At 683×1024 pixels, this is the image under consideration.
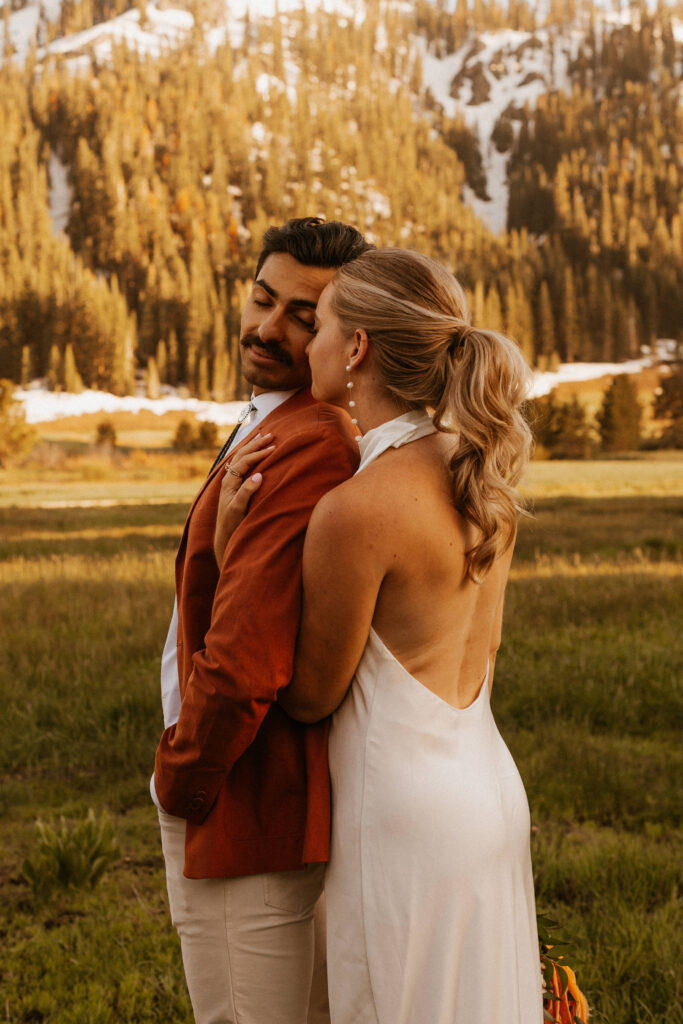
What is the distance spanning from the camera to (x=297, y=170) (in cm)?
9281

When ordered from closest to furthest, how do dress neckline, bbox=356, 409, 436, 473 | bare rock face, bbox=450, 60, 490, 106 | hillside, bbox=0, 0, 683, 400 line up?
dress neckline, bbox=356, 409, 436, 473
hillside, bbox=0, 0, 683, 400
bare rock face, bbox=450, 60, 490, 106

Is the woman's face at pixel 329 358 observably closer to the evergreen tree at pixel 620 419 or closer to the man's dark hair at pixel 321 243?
the man's dark hair at pixel 321 243

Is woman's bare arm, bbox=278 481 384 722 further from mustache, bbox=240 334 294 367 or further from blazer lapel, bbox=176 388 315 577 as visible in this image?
mustache, bbox=240 334 294 367

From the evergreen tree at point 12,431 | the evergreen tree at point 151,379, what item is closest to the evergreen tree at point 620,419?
the evergreen tree at point 151,379

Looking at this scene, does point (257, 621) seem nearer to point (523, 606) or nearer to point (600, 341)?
point (523, 606)

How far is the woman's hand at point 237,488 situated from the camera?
5.34 ft

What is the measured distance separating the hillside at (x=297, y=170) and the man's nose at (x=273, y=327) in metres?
59.5

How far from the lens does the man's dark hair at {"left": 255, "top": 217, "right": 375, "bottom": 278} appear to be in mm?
2025

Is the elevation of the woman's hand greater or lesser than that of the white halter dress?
greater

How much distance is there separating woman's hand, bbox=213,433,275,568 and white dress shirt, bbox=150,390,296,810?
0.27 m

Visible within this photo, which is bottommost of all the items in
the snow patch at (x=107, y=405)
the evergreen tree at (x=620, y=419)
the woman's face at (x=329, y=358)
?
the evergreen tree at (x=620, y=419)

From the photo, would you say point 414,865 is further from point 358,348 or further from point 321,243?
point 321,243

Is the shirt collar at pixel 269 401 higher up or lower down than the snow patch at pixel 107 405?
higher up

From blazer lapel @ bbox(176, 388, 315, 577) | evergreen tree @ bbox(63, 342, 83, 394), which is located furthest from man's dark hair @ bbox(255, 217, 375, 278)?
evergreen tree @ bbox(63, 342, 83, 394)
